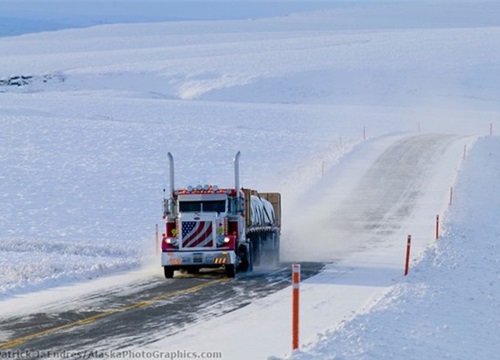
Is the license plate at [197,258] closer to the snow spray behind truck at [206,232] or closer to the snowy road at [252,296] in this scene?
the snow spray behind truck at [206,232]

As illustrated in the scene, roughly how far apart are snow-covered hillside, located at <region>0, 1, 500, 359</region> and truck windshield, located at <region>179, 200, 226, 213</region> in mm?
2579

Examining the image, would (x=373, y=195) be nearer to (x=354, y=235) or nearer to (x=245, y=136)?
(x=354, y=235)

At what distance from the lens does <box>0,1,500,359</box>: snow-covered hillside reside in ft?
73.4

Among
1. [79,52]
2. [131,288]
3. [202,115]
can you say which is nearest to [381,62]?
[202,115]

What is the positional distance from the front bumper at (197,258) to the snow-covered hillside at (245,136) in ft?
6.21

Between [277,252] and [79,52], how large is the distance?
114445mm

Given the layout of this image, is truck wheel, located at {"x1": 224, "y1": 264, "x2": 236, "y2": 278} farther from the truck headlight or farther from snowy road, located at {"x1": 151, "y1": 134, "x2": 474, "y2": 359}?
snowy road, located at {"x1": 151, "y1": 134, "x2": 474, "y2": 359}

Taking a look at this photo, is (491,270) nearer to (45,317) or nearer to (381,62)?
(45,317)

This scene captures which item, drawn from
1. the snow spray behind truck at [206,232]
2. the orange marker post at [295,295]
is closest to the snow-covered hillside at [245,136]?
the orange marker post at [295,295]

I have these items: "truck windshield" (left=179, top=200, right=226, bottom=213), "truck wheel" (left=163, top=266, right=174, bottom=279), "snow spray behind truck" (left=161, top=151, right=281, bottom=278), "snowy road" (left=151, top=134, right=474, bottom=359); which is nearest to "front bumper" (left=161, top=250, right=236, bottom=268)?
"snow spray behind truck" (left=161, top=151, right=281, bottom=278)

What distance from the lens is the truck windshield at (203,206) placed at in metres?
26.1

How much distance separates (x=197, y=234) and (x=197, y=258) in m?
0.62

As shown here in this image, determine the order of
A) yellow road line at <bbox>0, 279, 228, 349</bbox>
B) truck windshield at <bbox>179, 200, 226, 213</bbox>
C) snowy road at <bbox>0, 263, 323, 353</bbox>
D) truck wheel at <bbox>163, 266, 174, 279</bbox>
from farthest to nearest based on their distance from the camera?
1. truck windshield at <bbox>179, 200, 226, 213</bbox>
2. truck wheel at <bbox>163, 266, 174, 279</bbox>
3. snowy road at <bbox>0, 263, 323, 353</bbox>
4. yellow road line at <bbox>0, 279, 228, 349</bbox>

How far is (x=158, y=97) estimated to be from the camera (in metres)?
98.0
